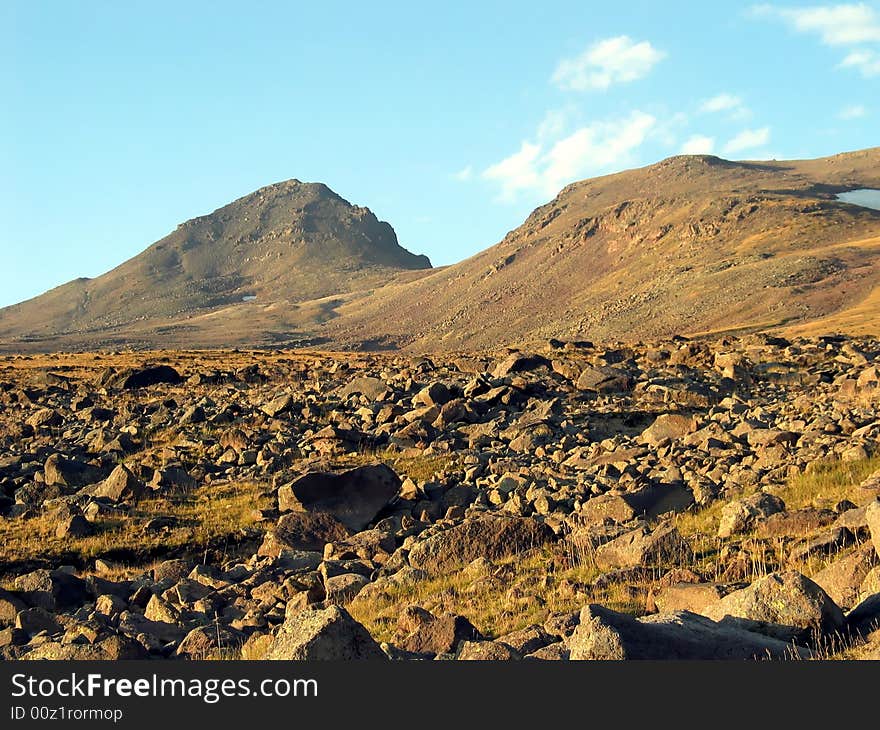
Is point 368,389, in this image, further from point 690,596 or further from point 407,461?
point 690,596

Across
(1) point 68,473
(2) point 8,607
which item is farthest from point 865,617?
(1) point 68,473

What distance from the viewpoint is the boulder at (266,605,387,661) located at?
7.15 metres

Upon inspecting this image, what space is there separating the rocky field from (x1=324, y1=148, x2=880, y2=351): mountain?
35660 mm

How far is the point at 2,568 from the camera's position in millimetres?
16344

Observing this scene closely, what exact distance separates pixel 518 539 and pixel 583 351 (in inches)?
1396

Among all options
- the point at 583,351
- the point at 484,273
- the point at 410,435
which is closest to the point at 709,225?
the point at 484,273

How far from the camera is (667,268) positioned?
116 meters

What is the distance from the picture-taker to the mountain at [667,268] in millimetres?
89062

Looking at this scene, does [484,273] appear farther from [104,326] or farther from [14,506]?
[14,506]

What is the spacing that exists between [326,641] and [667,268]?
113231 mm

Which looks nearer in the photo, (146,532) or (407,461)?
(146,532)

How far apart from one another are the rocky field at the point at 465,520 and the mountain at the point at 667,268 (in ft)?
117

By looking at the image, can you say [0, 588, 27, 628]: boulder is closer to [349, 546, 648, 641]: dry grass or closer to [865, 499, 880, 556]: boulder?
[349, 546, 648, 641]: dry grass

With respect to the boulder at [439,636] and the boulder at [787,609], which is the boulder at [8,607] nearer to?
the boulder at [439,636]
